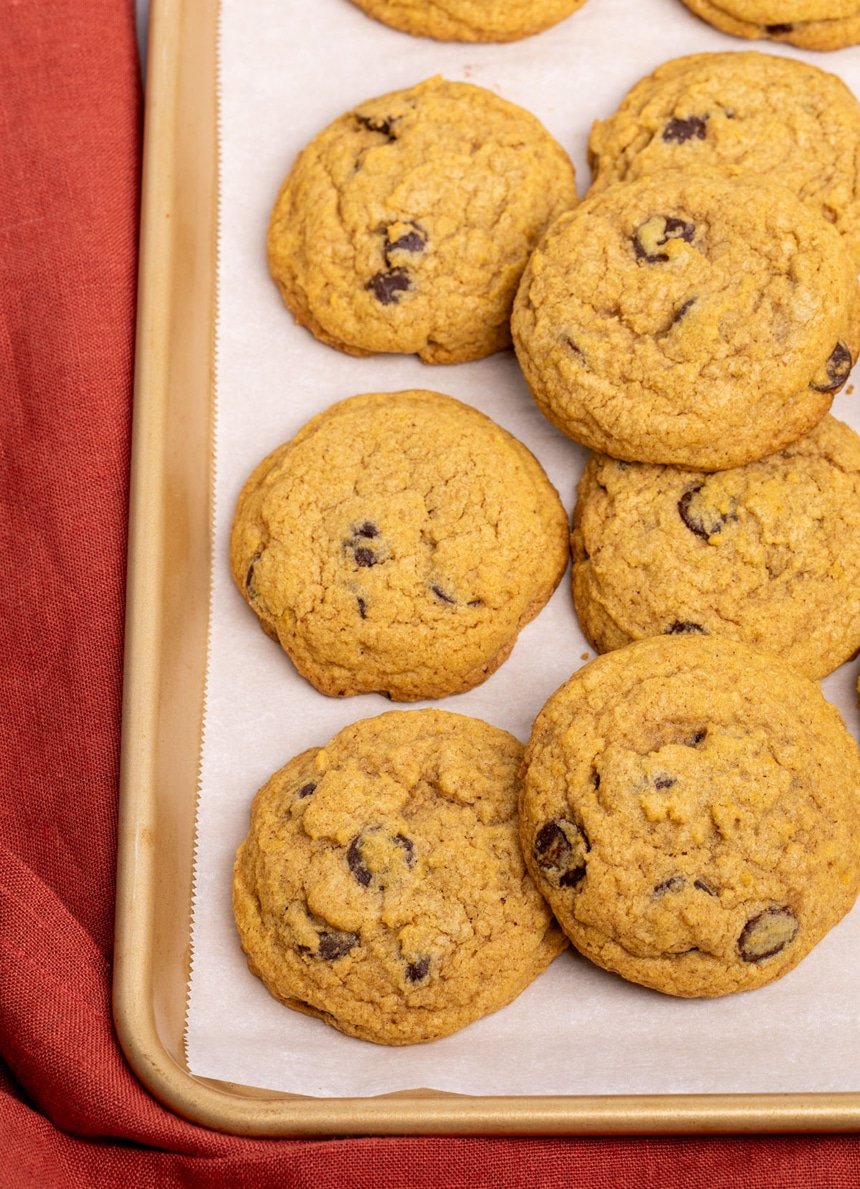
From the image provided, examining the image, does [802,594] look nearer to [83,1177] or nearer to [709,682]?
[709,682]

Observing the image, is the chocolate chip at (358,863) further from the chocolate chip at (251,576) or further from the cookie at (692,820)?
the chocolate chip at (251,576)

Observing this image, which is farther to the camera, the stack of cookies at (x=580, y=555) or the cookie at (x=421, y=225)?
the cookie at (x=421, y=225)

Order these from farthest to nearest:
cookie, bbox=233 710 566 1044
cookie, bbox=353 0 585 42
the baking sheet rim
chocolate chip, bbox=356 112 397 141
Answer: cookie, bbox=353 0 585 42
chocolate chip, bbox=356 112 397 141
cookie, bbox=233 710 566 1044
the baking sheet rim

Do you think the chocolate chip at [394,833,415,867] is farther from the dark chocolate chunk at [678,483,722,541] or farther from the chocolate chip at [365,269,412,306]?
the chocolate chip at [365,269,412,306]

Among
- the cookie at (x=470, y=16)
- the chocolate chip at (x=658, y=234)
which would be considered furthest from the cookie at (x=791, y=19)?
the chocolate chip at (x=658, y=234)

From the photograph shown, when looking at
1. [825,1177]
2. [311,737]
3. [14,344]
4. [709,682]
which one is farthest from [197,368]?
[825,1177]

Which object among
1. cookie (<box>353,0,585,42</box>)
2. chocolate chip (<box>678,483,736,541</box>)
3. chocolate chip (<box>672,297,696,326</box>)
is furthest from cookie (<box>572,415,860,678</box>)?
cookie (<box>353,0,585,42</box>)

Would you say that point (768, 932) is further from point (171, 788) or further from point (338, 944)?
point (171, 788)

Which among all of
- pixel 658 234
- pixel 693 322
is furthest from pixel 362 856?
pixel 658 234
